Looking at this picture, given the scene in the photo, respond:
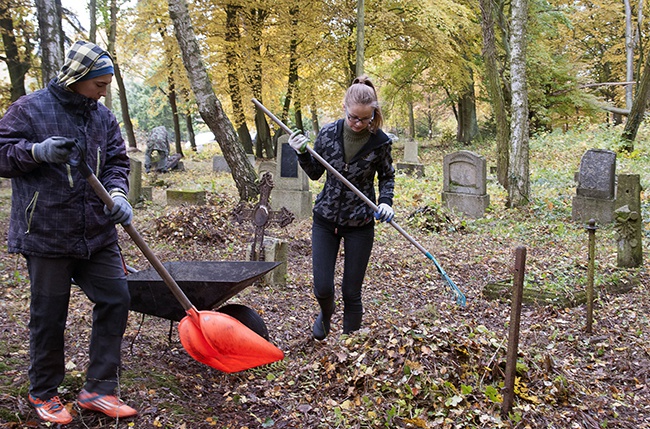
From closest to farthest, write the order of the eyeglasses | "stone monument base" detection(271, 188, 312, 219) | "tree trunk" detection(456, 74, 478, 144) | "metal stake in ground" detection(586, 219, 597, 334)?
1. the eyeglasses
2. "metal stake in ground" detection(586, 219, 597, 334)
3. "stone monument base" detection(271, 188, 312, 219)
4. "tree trunk" detection(456, 74, 478, 144)

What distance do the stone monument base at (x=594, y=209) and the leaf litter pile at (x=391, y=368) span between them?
3395 millimetres

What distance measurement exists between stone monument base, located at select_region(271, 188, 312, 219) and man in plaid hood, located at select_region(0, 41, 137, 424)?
6.83 m

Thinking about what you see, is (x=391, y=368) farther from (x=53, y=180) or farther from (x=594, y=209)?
(x=594, y=209)

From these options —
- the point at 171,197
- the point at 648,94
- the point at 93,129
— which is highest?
the point at 648,94

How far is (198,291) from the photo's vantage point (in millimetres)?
3332

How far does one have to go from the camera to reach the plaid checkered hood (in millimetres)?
2465

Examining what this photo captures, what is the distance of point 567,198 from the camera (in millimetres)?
10477

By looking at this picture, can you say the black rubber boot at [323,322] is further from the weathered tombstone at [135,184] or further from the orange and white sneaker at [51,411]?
the weathered tombstone at [135,184]

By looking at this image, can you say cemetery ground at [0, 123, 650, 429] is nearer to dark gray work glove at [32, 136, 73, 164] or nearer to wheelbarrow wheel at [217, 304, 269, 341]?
wheelbarrow wheel at [217, 304, 269, 341]

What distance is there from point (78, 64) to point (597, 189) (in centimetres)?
876

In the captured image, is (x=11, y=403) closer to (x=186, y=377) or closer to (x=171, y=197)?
(x=186, y=377)

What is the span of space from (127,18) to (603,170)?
53.1 feet

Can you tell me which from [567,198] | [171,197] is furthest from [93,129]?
[567,198]

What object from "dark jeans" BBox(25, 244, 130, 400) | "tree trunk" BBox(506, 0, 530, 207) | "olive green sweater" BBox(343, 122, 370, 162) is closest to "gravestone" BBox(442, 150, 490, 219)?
"tree trunk" BBox(506, 0, 530, 207)
